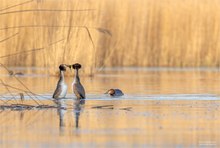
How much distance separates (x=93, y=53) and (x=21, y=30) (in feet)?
13.1

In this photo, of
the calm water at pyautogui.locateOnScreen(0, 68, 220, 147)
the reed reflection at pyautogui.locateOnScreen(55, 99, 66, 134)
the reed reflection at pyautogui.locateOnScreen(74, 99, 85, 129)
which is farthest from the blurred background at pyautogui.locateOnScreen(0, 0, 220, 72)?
the reed reflection at pyautogui.locateOnScreen(55, 99, 66, 134)

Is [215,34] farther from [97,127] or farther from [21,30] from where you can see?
[97,127]

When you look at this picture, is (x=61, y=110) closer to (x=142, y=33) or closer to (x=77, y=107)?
(x=77, y=107)

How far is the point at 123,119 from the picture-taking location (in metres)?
12.4

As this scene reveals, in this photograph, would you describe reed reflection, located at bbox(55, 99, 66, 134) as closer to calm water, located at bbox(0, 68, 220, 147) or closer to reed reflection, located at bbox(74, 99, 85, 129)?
calm water, located at bbox(0, 68, 220, 147)

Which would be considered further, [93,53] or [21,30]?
[21,30]

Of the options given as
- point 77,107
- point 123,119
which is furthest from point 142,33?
point 123,119

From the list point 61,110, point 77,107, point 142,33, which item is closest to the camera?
point 61,110

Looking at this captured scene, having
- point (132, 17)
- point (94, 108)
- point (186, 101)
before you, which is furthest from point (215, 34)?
point (94, 108)

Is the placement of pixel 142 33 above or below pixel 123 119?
above

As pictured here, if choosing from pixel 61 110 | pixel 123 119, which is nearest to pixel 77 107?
pixel 61 110

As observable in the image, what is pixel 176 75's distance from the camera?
24.4 metres

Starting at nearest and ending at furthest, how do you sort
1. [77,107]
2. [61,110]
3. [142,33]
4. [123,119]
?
[123,119]
[61,110]
[77,107]
[142,33]

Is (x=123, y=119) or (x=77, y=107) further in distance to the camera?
(x=77, y=107)
